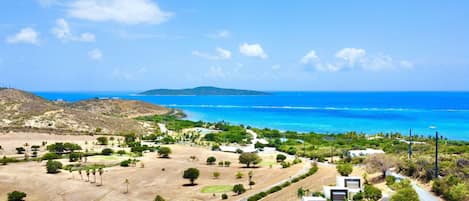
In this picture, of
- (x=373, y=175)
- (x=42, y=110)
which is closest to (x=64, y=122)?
(x=42, y=110)

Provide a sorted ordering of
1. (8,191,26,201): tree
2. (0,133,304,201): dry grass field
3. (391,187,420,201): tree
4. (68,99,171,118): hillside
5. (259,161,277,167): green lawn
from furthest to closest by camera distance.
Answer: (68,99,171,118): hillside, (259,161,277,167): green lawn, (0,133,304,201): dry grass field, (8,191,26,201): tree, (391,187,420,201): tree

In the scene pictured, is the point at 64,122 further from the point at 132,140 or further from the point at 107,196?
the point at 107,196

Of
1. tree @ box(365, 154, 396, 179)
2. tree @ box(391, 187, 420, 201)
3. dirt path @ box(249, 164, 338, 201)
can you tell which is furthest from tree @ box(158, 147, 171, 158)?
tree @ box(391, 187, 420, 201)

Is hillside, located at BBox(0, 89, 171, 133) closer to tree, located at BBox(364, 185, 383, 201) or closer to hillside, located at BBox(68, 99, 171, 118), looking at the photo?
hillside, located at BBox(68, 99, 171, 118)

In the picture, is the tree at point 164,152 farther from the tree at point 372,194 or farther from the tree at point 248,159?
the tree at point 372,194

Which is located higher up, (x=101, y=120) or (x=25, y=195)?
(x=101, y=120)
